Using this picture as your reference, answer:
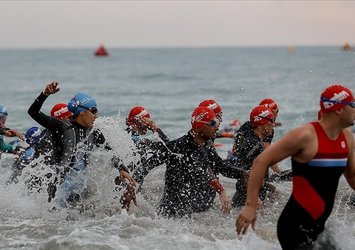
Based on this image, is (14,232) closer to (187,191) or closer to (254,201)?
(187,191)

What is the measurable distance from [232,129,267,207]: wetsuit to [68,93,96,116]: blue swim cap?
2.26m

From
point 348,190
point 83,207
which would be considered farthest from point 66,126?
point 348,190

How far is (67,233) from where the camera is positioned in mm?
7555

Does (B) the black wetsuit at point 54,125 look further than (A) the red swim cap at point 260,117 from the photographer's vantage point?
No

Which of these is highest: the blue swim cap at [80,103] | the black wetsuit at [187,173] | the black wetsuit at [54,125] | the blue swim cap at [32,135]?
the blue swim cap at [80,103]

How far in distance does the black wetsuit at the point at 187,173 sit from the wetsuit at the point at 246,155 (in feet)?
2.57

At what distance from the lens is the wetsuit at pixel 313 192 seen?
5066 millimetres

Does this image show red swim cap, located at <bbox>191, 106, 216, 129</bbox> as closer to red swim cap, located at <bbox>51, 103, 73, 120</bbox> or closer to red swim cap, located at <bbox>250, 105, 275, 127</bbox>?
red swim cap, located at <bbox>250, 105, 275, 127</bbox>

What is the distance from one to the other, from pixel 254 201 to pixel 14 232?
378 cm

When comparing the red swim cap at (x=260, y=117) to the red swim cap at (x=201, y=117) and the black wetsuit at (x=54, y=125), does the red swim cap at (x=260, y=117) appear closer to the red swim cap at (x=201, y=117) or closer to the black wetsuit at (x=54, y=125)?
the red swim cap at (x=201, y=117)

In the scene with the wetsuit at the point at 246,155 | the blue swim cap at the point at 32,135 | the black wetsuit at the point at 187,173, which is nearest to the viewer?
the black wetsuit at the point at 187,173

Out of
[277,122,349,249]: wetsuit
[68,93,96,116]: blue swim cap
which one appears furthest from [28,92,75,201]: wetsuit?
[277,122,349,249]: wetsuit

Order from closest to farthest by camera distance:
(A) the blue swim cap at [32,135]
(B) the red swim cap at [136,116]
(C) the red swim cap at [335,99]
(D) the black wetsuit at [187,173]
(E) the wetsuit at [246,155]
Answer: (C) the red swim cap at [335,99], (D) the black wetsuit at [187,173], (E) the wetsuit at [246,155], (B) the red swim cap at [136,116], (A) the blue swim cap at [32,135]

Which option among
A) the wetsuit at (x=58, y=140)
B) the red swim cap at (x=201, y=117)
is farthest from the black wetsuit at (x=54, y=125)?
the red swim cap at (x=201, y=117)
